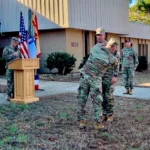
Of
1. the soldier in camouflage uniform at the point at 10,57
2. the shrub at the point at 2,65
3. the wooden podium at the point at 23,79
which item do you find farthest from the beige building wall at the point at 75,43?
the wooden podium at the point at 23,79

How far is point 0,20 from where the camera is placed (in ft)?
68.0

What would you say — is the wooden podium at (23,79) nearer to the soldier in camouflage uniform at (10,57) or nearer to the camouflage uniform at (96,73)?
the soldier in camouflage uniform at (10,57)

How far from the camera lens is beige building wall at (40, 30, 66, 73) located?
19312 mm

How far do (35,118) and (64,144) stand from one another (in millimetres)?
2036

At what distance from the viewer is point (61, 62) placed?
17.9m

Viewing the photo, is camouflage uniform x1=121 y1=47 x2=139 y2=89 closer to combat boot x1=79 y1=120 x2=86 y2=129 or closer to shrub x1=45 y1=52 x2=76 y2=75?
combat boot x1=79 y1=120 x2=86 y2=129

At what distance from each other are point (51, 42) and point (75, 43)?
1.46 meters

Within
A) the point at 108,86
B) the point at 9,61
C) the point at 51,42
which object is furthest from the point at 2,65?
the point at 108,86

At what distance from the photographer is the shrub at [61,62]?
1792 cm

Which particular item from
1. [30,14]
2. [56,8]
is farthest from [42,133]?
[56,8]

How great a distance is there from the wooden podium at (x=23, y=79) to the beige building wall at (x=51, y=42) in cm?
1029

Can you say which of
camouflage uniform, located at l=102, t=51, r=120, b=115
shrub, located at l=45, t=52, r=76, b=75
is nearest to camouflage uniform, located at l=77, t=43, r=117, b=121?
camouflage uniform, located at l=102, t=51, r=120, b=115

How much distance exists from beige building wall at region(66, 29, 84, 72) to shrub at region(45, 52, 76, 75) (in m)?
1.35

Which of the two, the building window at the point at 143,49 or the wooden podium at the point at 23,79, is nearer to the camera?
the wooden podium at the point at 23,79
